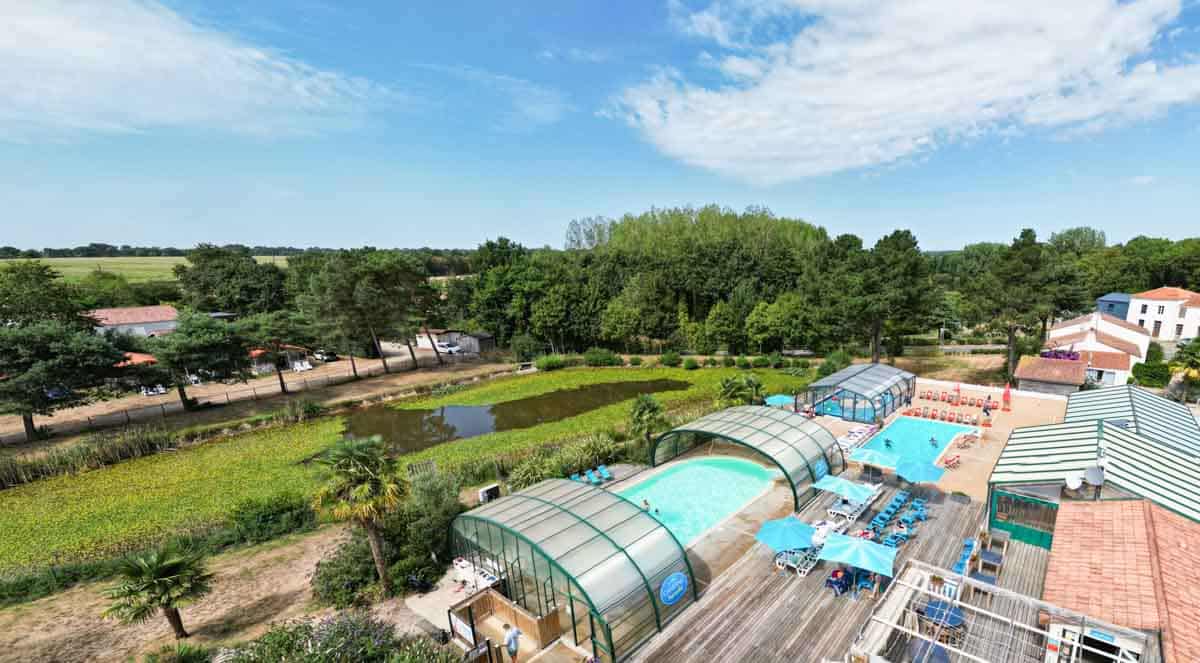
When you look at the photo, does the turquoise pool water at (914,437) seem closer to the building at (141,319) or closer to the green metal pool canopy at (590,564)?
the green metal pool canopy at (590,564)

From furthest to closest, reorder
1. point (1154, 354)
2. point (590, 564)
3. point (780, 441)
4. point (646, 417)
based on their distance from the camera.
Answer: point (1154, 354)
point (646, 417)
point (780, 441)
point (590, 564)

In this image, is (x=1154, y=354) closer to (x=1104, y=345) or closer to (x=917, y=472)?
(x=1104, y=345)

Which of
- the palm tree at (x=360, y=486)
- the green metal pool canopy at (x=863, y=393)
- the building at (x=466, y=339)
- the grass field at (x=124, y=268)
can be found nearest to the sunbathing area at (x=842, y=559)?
the palm tree at (x=360, y=486)

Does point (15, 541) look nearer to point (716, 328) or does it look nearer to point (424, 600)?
point (424, 600)

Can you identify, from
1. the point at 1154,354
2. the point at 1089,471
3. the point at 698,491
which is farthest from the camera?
the point at 1154,354

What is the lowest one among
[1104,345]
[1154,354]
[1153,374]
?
[1153,374]

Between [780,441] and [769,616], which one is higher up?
[780,441]

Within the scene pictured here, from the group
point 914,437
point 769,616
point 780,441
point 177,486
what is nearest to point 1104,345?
point 914,437
